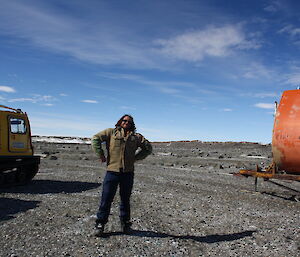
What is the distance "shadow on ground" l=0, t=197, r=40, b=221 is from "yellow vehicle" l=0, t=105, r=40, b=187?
2638mm

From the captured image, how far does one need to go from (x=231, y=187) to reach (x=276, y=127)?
460 cm

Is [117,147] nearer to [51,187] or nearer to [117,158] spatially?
[117,158]

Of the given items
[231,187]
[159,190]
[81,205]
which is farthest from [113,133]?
[231,187]

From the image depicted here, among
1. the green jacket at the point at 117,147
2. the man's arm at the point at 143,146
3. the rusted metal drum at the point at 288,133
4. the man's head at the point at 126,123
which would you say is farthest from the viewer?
the rusted metal drum at the point at 288,133

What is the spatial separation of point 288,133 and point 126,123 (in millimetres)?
6636

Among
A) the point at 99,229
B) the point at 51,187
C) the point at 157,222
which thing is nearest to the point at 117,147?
the point at 99,229

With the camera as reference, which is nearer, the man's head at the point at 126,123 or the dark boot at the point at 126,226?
the man's head at the point at 126,123

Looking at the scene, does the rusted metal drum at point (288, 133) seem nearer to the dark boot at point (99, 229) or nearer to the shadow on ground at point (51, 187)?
the dark boot at point (99, 229)

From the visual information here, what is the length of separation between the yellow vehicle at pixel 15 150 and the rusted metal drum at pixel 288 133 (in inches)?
415

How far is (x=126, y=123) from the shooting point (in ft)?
21.6

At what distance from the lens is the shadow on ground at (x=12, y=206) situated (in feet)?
27.5

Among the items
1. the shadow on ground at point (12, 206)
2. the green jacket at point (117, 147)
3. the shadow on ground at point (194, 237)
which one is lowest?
the shadow on ground at point (194, 237)

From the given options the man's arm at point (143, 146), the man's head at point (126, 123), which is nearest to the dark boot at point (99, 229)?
the man's arm at point (143, 146)

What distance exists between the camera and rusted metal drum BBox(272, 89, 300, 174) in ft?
33.9
